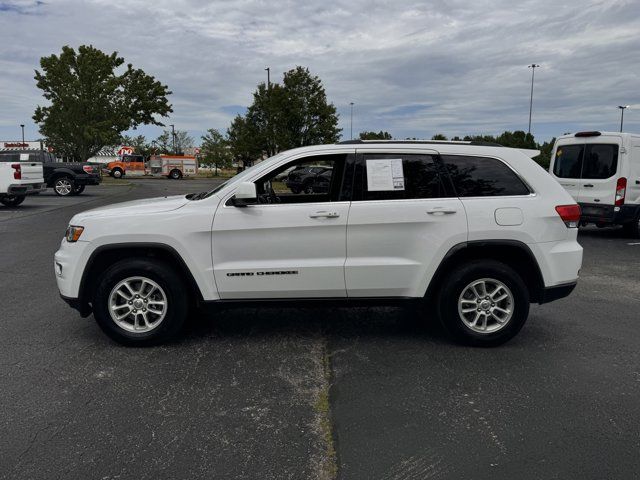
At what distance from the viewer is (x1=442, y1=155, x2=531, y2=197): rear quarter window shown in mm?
4785

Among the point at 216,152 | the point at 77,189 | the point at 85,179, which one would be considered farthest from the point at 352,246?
the point at 216,152

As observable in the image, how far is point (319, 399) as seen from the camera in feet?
12.3

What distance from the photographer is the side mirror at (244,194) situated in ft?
14.6

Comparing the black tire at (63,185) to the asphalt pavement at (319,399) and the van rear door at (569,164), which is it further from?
the van rear door at (569,164)

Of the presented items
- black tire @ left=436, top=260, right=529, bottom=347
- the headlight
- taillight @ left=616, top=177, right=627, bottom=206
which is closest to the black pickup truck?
taillight @ left=616, top=177, right=627, bottom=206

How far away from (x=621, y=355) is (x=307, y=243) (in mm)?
2801

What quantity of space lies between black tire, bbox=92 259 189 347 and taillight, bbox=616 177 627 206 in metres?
9.62

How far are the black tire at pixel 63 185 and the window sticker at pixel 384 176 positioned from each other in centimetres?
2214

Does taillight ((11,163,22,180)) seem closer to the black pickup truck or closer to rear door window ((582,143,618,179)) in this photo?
the black pickup truck

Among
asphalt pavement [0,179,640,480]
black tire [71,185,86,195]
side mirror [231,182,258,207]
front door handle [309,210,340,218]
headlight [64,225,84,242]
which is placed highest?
side mirror [231,182,258,207]

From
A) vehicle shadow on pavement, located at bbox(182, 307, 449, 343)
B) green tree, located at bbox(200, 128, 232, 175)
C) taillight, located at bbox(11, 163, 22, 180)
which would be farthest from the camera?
green tree, located at bbox(200, 128, 232, 175)

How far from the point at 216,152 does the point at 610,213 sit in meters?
58.4

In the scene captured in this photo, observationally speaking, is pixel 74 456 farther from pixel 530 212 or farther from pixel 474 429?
pixel 530 212

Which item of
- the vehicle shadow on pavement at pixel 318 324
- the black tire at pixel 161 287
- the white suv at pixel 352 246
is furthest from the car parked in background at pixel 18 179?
the black tire at pixel 161 287
